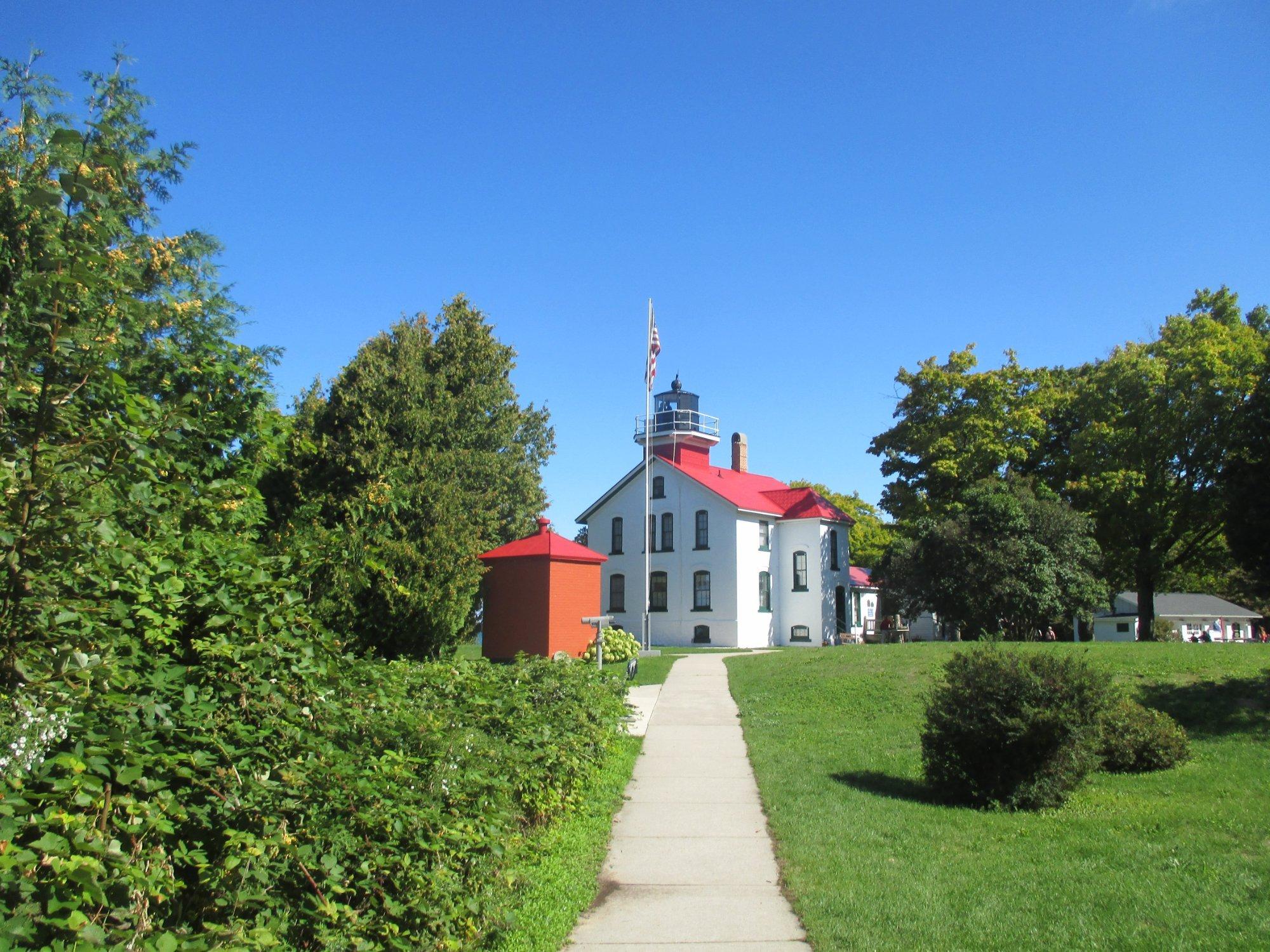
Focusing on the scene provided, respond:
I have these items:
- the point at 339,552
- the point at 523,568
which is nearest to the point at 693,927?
the point at 339,552

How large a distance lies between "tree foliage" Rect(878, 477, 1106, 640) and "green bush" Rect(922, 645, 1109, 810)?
20802 millimetres

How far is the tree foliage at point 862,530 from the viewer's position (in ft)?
226

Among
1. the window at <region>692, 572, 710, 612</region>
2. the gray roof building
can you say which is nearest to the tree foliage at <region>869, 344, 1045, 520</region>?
the window at <region>692, 572, 710, 612</region>

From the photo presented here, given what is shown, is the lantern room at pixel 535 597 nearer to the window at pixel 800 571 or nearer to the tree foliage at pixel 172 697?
the tree foliage at pixel 172 697

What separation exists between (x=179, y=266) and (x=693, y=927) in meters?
19.0

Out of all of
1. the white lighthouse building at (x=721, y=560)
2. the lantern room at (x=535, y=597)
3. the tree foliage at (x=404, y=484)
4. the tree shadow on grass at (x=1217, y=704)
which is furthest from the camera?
the white lighthouse building at (x=721, y=560)

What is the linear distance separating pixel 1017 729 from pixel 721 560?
29.7 m

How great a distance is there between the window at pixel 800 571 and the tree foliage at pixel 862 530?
88.1 feet

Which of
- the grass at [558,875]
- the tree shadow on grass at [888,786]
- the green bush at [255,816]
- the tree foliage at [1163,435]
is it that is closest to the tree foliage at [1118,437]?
the tree foliage at [1163,435]

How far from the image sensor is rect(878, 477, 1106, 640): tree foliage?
2980 centimetres

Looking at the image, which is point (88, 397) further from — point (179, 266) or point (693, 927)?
point (179, 266)

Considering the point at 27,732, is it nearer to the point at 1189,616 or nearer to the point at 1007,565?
the point at 1007,565

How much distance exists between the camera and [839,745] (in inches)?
515

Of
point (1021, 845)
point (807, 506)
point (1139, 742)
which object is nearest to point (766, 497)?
point (807, 506)
